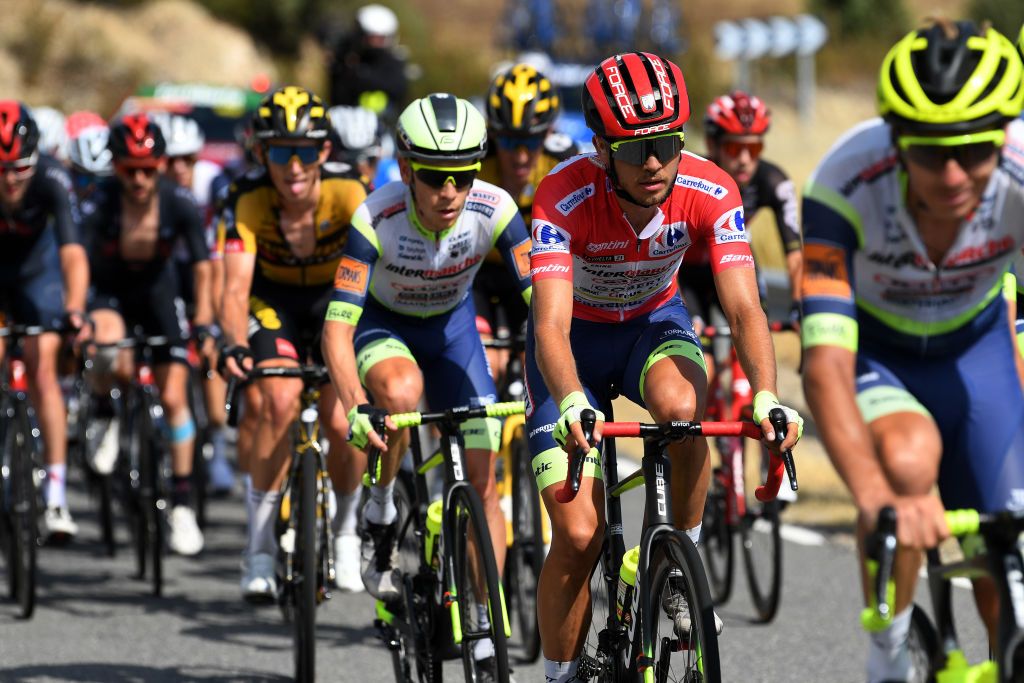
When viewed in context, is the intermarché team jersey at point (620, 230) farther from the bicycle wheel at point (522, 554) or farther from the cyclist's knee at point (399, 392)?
the bicycle wheel at point (522, 554)

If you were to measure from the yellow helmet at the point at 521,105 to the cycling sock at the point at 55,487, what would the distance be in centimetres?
329

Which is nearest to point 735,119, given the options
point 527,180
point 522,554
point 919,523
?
point 527,180

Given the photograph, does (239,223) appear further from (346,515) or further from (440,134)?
(440,134)

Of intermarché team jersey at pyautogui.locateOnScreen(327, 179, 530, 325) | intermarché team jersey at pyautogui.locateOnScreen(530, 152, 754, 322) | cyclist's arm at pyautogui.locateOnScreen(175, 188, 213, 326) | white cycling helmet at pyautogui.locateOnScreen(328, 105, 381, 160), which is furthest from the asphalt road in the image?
white cycling helmet at pyautogui.locateOnScreen(328, 105, 381, 160)

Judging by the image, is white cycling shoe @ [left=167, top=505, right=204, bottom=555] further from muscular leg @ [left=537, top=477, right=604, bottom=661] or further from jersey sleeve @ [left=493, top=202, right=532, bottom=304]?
muscular leg @ [left=537, top=477, right=604, bottom=661]

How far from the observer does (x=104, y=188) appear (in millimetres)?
10008

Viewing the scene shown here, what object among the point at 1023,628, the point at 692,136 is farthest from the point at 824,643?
the point at 692,136

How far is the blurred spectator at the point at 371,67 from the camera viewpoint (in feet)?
53.8

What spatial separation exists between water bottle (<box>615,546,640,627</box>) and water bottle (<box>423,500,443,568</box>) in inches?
47.4

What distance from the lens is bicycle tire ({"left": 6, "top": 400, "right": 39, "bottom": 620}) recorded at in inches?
334

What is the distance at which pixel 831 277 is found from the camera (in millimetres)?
4098

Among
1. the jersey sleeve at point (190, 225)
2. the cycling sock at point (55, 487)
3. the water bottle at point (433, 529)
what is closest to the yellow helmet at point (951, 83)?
the water bottle at point (433, 529)

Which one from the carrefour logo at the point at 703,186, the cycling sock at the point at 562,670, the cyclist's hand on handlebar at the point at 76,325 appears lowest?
the cycling sock at the point at 562,670

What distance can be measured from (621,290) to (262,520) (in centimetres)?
257
